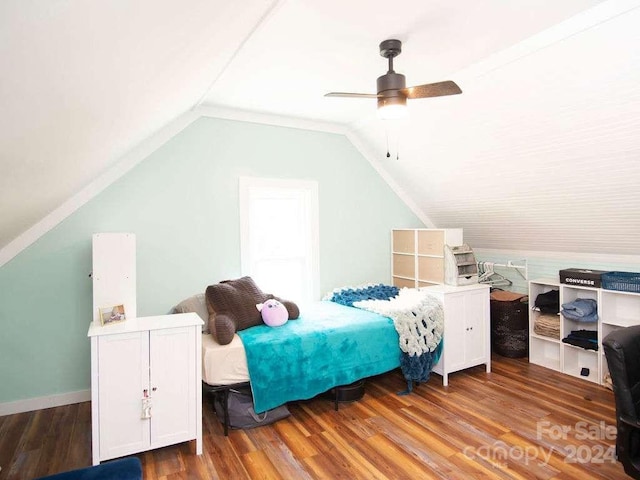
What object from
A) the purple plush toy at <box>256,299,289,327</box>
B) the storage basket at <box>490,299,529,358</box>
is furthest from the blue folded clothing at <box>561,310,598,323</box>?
the purple plush toy at <box>256,299,289,327</box>

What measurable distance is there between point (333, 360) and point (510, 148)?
7.45ft

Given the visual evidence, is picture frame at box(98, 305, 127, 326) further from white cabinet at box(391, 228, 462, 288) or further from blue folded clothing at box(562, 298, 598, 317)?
blue folded clothing at box(562, 298, 598, 317)

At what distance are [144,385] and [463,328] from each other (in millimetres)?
2731

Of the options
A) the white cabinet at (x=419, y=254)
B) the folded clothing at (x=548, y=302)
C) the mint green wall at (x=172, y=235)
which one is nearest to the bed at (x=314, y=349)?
the mint green wall at (x=172, y=235)

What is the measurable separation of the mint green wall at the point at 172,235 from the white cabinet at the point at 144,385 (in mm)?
933

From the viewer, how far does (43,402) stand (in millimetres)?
3148

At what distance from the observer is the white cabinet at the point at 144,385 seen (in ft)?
7.70

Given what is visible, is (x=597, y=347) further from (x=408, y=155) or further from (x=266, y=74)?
(x=266, y=74)

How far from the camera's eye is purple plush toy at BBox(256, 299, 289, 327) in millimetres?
3205

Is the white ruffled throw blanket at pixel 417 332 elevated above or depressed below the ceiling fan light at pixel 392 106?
below

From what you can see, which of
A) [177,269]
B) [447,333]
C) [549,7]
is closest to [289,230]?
[177,269]

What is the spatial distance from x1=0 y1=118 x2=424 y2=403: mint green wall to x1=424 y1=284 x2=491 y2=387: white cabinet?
1.27 m

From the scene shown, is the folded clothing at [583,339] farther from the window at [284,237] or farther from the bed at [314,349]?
the window at [284,237]

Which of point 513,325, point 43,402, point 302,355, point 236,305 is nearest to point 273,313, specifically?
point 236,305
